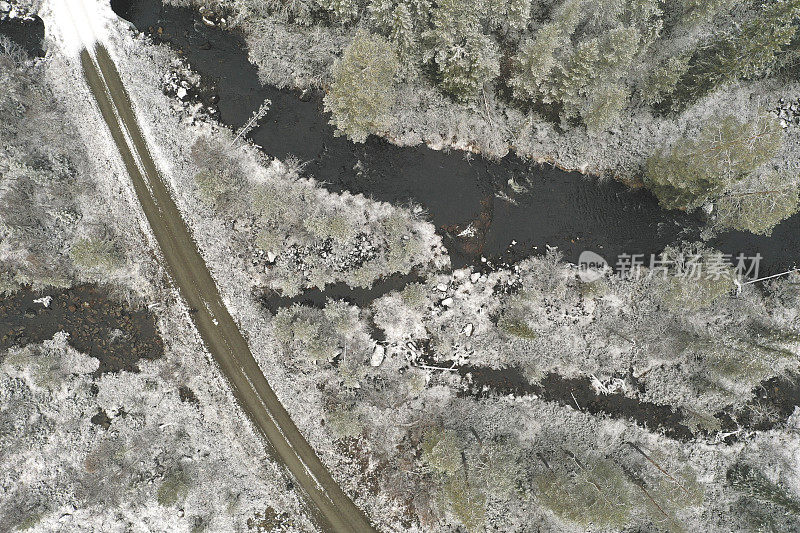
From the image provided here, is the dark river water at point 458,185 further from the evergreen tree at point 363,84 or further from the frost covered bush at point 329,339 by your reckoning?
the frost covered bush at point 329,339

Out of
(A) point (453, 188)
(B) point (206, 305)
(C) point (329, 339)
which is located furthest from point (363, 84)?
(B) point (206, 305)

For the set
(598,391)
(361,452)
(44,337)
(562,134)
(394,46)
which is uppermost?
(394,46)

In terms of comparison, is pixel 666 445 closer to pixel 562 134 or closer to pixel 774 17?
pixel 562 134

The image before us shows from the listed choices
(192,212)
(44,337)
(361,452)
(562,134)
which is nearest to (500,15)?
(562,134)

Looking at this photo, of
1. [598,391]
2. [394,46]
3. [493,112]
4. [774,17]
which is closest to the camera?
[774,17]

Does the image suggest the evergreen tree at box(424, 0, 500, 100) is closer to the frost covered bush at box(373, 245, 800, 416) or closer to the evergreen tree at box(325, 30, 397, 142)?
the evergreen tree at box(325, 30, 397, 142)

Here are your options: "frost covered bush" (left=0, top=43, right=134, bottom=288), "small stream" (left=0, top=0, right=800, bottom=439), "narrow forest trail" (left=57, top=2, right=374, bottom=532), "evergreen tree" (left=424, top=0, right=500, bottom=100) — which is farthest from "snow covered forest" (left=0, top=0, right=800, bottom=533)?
"evergreen tree" (left=424, top=0, right=500, bottom=100)
